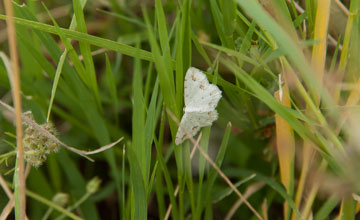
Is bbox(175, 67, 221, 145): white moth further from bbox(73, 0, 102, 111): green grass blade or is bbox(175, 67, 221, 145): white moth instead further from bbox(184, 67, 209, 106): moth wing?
bbox(73, 0, 102, 111): green grass blade

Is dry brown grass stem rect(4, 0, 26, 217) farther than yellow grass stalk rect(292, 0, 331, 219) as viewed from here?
No

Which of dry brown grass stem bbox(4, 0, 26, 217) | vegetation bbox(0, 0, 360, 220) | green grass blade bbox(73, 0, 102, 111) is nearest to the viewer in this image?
dry brown grass stem bbox(4, 0, 26, 217)

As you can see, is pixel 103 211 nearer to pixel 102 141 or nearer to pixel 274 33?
pixel 102 141

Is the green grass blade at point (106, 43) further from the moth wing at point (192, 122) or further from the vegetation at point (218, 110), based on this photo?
the moth wing at point (192, 122)

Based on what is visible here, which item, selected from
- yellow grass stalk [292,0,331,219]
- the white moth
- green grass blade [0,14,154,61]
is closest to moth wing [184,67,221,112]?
the white moth

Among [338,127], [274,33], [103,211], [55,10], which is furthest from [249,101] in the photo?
[55,10]

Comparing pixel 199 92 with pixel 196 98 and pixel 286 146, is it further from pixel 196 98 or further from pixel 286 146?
pixel 286 146
